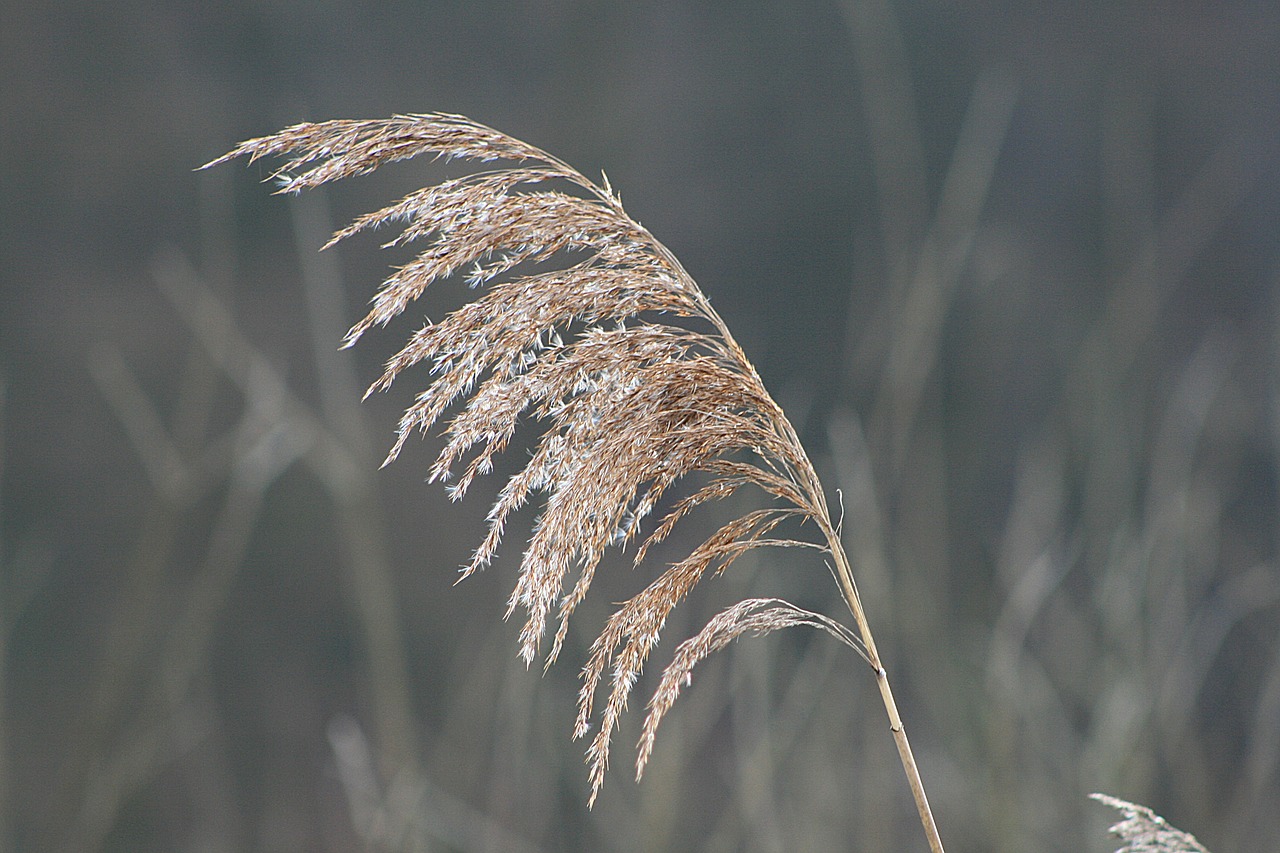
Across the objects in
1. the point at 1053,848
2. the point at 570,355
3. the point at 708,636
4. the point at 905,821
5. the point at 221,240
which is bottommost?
the point at 905,821

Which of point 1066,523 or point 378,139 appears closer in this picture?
point 378,139

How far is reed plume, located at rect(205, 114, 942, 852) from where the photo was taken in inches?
21.2

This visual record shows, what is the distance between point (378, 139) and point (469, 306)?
0.33ft

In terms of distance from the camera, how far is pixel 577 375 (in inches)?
21.9

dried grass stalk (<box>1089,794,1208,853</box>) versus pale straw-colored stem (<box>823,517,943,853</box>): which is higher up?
pale straw-colored stem (<box>823,517,943,853</box>)

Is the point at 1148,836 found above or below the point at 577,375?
below

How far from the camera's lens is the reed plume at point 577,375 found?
540mm

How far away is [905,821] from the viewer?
2242 millimetres

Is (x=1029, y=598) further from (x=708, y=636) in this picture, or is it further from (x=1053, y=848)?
(x=708, y=636)

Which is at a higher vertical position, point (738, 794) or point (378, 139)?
point (378, 139)

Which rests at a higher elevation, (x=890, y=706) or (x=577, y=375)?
(x=577, y=375)

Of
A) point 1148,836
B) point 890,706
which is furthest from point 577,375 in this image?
point 1148,836

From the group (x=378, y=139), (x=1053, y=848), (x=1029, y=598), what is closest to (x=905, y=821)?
(x=1053, y=848)

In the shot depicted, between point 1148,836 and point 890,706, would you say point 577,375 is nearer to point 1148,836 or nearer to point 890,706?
point 890,706
